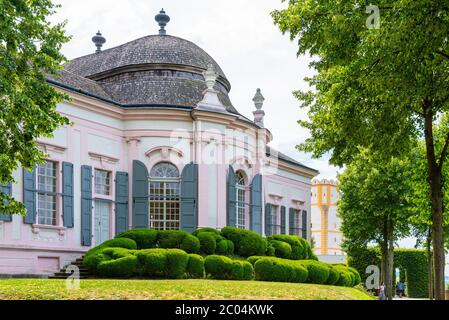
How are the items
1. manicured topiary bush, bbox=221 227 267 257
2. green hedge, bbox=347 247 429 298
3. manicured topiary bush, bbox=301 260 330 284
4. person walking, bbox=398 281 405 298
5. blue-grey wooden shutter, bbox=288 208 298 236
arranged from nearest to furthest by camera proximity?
manicured topiary bush, bbox=301 260 330 284 → manicured topiary bush, bbox=221 227 267 257 → blue-grey wooden shutter, bbox=288 208 298 236 → person walking, bbox=398 281 405 298 → green hedge, bbox=347 247 429 298

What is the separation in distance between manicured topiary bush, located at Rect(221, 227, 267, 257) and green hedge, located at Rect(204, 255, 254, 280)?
3083mm

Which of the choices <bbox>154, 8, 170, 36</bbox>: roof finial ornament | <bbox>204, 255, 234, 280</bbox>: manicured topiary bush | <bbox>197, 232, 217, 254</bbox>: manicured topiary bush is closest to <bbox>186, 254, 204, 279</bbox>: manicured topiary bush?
<bbox>204, 255, 234, 280</bbox>: manicured topiary bush

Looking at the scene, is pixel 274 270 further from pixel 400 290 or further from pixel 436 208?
pixel 400 290

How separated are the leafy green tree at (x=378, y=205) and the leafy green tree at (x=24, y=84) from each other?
22.7 metres

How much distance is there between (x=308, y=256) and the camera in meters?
31.0

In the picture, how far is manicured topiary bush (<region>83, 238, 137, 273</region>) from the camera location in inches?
907

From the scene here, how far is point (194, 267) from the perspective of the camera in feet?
75.9

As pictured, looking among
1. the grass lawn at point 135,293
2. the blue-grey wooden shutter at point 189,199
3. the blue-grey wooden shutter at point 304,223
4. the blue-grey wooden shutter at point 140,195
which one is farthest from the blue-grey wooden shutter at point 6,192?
the blue-grey wooden shutter at point 304,223

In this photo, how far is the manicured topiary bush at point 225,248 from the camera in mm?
26172

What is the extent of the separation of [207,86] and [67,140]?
7138 mm

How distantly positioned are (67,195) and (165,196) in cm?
462

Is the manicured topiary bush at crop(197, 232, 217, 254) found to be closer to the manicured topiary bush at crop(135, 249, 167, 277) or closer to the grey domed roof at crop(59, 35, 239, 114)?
the manicured topiary bush at crop(135, 249, 167, 277)

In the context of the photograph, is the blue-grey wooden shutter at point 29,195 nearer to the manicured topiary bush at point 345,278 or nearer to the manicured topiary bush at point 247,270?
the manicured topiary bush at point 247,270
